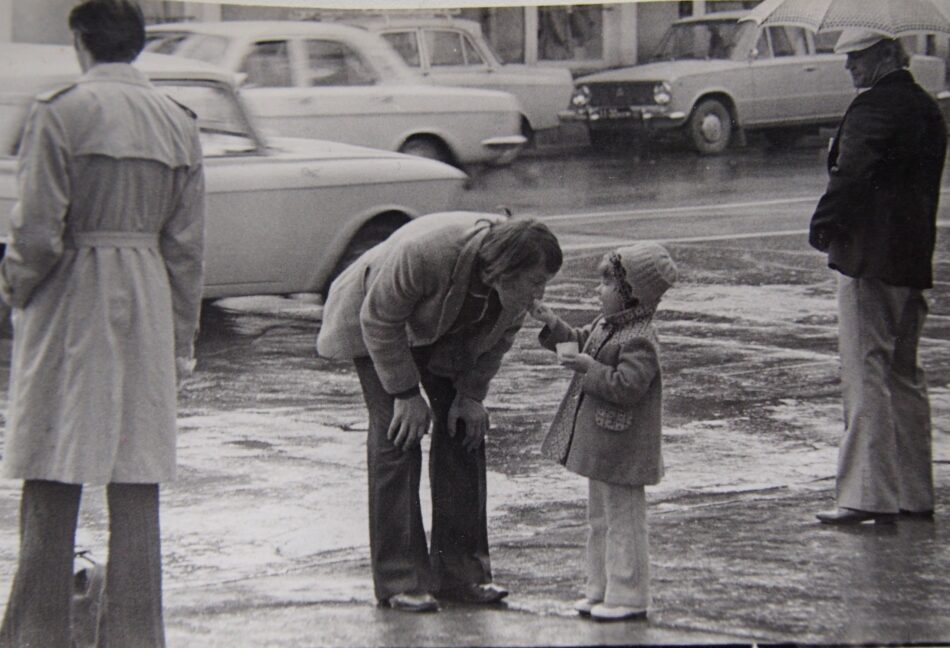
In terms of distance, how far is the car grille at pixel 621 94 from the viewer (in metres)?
5.38

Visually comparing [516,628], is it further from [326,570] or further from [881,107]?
[881,107]

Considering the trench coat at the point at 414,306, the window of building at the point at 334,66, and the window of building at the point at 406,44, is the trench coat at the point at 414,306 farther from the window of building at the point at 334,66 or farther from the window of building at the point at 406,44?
the window of building at the point at 334,66

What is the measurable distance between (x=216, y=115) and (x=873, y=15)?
6.59 feet

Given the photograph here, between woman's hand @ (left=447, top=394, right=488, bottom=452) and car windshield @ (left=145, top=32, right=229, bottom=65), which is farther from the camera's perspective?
car windshield @ (left=145, top=32, right=229, bottom=65)

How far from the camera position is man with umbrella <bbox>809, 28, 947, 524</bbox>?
519 cm

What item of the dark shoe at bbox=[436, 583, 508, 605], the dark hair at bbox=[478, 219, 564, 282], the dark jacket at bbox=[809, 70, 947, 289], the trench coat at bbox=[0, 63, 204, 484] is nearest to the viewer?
the trench coat at bbox=[0, 63, 204, 484]

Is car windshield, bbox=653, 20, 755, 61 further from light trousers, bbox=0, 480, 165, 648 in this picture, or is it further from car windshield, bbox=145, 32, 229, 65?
light trousers, bbox=0, 480, 165, 648

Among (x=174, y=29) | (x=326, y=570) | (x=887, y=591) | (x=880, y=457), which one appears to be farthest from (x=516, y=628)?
(x=174, y=29)

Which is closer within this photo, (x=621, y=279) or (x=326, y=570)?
(x=621, y=279)

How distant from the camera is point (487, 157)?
6.12 metres

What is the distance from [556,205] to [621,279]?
1607mm

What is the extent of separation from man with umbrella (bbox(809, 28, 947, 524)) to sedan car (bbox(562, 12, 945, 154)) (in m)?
0.18

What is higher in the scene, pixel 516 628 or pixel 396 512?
pixel 396 512

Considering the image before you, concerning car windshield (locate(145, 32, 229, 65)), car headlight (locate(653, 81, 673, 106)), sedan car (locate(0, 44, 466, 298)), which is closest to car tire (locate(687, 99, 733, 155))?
car headlight (locate(653, 81, 673, 106))
